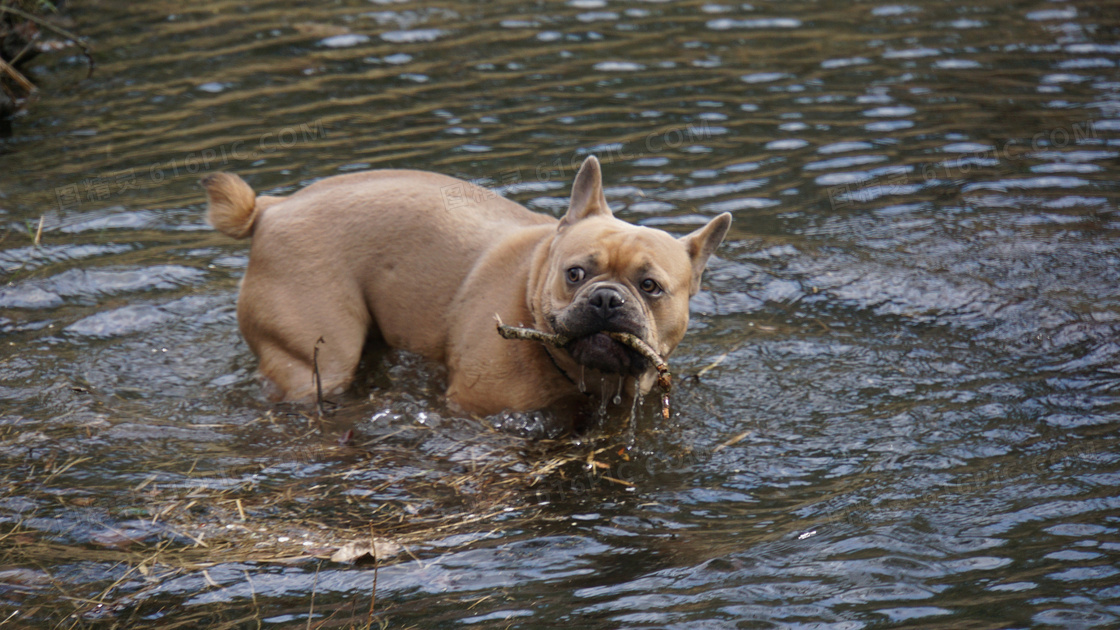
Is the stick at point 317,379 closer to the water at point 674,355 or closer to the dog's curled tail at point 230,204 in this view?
the water at point 674,355

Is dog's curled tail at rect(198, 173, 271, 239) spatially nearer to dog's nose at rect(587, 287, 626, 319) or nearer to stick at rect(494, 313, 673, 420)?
stick at rect(494, 313, 673, 420)

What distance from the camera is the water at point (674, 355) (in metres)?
3.49

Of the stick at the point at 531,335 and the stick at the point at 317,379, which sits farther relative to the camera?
the stick at the point at 317,379

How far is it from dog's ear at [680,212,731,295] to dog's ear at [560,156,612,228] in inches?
18.1

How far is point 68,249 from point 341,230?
7.94 ft

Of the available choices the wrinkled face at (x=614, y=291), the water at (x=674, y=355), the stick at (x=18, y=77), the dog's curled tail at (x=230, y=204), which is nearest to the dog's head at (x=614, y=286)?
the wrinkled face at (x=614, y=291)

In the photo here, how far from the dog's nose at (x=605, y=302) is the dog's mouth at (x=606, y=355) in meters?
0.11

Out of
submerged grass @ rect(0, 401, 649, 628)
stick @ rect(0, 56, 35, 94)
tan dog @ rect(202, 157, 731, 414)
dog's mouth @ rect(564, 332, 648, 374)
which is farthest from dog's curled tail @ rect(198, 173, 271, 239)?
stick @ rect(0, 56, 35, 94)

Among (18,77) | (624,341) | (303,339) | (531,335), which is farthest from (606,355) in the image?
(18,77)

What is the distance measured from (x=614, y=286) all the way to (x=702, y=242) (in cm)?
79

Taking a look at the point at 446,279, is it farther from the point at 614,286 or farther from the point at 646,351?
the point at 646,351

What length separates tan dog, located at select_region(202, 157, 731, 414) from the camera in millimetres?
4605

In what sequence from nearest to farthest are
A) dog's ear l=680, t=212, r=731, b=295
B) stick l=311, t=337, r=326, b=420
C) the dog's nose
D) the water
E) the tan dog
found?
1. the water
2. the dog's nose
3. the tan dog
4. stick l=311, t=337, r=326, b=420
5. dog's ear l=680, t=212, r=731, b=295

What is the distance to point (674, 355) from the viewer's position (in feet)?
18.4
